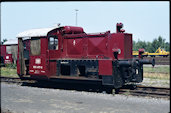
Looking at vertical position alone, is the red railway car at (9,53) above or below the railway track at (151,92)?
above

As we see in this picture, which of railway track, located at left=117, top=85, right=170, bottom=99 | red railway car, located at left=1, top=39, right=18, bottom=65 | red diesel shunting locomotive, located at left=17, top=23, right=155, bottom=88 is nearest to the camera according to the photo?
railway track, located at left=117, top=85, right=170, bottom=99

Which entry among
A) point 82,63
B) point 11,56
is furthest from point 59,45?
point 11,56

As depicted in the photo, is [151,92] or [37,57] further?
[37,57]

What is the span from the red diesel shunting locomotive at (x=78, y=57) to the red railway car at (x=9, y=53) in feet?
55.1

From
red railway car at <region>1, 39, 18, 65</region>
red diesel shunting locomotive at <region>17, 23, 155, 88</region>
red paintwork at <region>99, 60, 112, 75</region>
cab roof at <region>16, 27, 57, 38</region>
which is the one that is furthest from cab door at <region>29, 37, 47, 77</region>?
red railway car at <region>1, 39, 18, 65</region>

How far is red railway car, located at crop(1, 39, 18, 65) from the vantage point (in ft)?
92.6

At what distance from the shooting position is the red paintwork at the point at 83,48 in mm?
10250

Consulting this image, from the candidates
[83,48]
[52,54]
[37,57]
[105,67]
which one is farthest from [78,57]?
[37,57]

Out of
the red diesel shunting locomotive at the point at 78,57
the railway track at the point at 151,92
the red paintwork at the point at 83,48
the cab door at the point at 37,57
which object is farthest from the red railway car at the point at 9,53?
the railway track at the point at 151,92

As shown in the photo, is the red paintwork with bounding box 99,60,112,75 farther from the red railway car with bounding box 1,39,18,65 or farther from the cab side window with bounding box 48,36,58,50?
the red railway car with bounding box 1,39,18,65

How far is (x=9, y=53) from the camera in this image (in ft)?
94.8

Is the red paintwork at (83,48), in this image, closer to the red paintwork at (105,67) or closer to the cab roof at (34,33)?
the red paintwork at (105,67)

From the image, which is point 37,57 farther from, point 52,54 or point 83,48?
point 83,48

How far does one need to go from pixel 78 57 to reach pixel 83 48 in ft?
2.03
